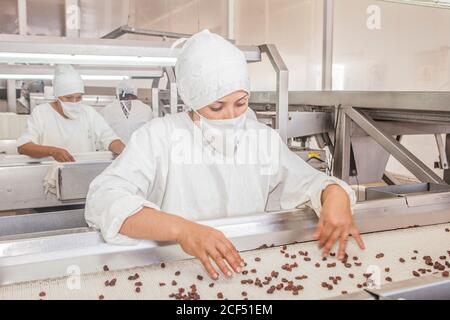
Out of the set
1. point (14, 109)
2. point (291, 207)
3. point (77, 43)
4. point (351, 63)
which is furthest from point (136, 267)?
point (351, 63)

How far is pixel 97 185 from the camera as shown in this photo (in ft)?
4.77

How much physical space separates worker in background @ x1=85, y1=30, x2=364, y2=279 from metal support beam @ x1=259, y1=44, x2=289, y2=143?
603 mm

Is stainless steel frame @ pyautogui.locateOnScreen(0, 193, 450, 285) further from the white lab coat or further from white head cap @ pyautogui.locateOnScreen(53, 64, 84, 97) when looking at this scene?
white head cap @ pyautogui.locateOnScreen(53, 64, 84, 97)

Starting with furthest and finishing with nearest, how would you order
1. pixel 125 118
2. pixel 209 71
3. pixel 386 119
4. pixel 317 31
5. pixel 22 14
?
1. pixel 317 31
2. pixel 22 14
3. pixel 125 118
4. pixel 386 119
5. pixel 209 71

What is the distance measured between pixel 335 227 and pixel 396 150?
1.25 meters

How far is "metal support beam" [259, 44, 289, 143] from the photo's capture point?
7.92 ft

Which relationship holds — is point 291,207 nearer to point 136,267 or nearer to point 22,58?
point 136,267

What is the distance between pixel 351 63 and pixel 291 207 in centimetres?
451

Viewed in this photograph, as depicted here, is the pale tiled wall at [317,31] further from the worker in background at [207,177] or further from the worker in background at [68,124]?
the worker in background at [207,177]

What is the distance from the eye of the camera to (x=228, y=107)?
5.20ft

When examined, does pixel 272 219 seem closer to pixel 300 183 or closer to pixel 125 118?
pixel 300 183

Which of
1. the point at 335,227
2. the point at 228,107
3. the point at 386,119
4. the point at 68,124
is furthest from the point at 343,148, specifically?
the point at 68,124

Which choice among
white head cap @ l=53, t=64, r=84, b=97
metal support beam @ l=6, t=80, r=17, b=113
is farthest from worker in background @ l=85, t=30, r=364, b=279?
metal support beam @ l=6, t=80, r=17, b=113
